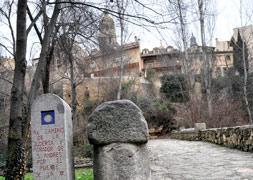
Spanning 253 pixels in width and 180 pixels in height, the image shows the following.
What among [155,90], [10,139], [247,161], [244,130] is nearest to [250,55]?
[155,90]

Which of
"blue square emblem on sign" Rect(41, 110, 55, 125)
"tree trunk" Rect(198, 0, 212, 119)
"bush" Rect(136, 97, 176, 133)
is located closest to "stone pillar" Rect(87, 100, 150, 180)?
"blue square emblem on sign" Rect(41, 110, 55, 125)

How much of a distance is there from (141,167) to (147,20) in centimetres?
394

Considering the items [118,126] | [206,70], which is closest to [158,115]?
[206,70]

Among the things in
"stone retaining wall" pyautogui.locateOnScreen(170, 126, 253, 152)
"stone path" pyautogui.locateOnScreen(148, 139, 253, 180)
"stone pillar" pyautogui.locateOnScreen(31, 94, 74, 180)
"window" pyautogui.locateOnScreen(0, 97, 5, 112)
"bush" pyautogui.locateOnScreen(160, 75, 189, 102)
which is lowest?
"stone path" pyautogui.locateOnScreen(148, 139, 253, 180)

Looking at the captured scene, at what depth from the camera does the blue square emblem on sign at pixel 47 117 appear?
464 centimetres

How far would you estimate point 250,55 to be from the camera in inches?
1375

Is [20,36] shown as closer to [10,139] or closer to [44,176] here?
[10,139]

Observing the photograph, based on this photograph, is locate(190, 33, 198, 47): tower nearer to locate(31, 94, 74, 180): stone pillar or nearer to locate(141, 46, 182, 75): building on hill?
locate(141, 46, 182, 75): building on hill

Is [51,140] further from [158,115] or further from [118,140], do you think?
[158,115]

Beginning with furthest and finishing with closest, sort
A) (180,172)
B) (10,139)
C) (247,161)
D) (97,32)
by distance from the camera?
1. (97,32)
2. (247,161)
3. (180,172)
4. (10,139)

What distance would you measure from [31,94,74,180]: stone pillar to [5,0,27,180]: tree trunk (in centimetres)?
220

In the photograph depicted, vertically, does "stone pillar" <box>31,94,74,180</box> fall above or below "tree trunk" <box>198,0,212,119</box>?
below

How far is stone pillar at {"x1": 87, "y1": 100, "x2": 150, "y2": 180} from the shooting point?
4.66 metres

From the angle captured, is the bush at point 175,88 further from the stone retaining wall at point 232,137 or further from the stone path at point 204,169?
the stone path at point 204,169
